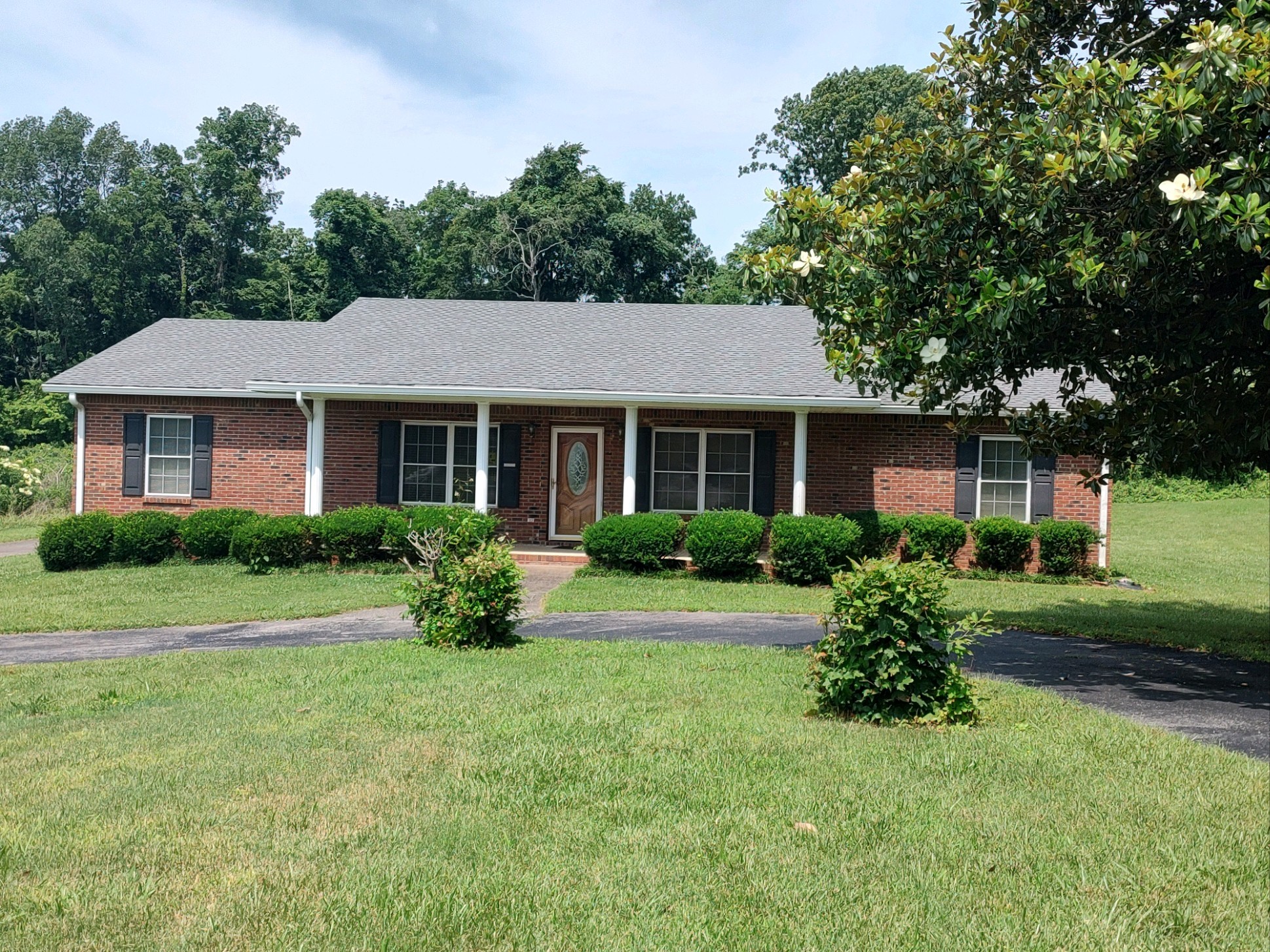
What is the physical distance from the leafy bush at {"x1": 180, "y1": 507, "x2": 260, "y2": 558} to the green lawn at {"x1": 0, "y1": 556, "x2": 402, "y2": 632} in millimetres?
257

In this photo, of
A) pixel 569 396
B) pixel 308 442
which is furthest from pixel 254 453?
pixel 569 396

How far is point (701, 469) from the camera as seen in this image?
62.5 ft

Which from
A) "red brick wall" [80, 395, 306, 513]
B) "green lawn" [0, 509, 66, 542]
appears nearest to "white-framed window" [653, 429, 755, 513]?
"red brick wall" [80, 395, 306, 513]

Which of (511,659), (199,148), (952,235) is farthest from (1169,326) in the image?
(199,148)

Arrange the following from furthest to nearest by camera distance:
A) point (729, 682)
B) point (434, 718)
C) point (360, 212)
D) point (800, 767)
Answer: point (360, 212)
point (729, 682)
point (434, 718)
point (800, 767)

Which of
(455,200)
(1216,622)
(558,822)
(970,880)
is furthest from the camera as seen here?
(455,200)

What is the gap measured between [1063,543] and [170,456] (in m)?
16.2

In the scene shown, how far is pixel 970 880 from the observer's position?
14.0 feet

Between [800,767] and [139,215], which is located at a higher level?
[139,215]

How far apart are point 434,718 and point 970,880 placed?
365 cm

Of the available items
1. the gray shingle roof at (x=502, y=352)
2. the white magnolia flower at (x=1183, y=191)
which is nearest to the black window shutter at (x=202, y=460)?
the gray shingle roof at (x=502, y=352)

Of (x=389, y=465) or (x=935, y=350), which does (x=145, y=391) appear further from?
(x=935, y=350)

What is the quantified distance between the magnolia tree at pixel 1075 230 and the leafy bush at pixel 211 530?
11.6 meters

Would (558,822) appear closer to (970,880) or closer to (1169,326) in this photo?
(970,880)
